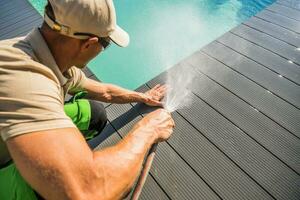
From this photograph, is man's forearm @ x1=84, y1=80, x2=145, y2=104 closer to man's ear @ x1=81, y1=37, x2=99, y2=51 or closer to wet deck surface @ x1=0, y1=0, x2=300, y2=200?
wet deck surface @ x1=0, y1=0, x2=300, y2=200

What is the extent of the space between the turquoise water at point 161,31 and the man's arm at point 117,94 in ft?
6.71

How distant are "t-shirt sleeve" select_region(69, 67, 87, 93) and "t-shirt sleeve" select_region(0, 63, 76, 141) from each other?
0.76 metres

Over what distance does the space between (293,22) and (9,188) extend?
416cm

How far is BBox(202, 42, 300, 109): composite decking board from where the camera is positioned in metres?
2.82

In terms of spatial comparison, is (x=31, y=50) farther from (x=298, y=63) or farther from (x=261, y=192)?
(x=298, y=63)

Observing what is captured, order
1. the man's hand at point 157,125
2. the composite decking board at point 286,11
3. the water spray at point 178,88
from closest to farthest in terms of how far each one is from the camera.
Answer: the man's hand at point 157,125 < the water spray at point 178,88 < the composite decking board at point 286,11

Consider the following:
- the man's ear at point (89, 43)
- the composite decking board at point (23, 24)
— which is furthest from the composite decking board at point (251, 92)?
the composite decking board at point (23, 24)

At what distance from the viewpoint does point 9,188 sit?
146cm

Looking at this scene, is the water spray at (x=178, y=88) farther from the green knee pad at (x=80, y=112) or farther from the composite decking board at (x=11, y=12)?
the composite decking board at (x=11, y=12)

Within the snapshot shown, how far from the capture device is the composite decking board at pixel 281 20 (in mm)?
3809

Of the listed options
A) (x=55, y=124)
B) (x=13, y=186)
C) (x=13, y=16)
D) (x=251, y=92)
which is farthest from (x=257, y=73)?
(x=13, y=16)

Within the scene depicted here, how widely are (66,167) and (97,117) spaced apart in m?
1.23

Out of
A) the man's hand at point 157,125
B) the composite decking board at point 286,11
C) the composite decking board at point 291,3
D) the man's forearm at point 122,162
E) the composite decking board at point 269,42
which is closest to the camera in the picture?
the man's forearm at point 122,162

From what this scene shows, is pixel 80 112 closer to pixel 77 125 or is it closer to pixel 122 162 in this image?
pixel 77 125
